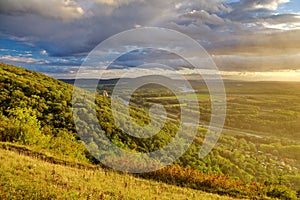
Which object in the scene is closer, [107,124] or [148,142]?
[107,124]

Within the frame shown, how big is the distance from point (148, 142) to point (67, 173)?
122 feet

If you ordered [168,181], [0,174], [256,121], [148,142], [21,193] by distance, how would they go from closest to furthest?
[21,193] → [0,174] → [168,181] → [148,142] → [256,121]

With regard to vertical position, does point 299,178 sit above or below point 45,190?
below

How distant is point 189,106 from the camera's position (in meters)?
198

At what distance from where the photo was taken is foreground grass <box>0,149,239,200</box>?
8797 mm

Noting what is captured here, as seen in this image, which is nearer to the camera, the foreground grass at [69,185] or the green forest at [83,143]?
the foreground grass at [69,185]

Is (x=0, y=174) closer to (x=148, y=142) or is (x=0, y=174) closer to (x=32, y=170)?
(x=32, y=170)

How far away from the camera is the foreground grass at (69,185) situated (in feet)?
28.9

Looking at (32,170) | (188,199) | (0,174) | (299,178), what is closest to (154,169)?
(188,199)

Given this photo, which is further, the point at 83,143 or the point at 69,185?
the point at 83,143

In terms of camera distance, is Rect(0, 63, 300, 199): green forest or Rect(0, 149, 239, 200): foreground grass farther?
Rect(0, 63, 300, 199): green forest

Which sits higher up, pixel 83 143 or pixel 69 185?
pixel 69 185

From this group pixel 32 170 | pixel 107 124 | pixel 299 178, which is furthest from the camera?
pixel 299 178

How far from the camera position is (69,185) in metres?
9.94
